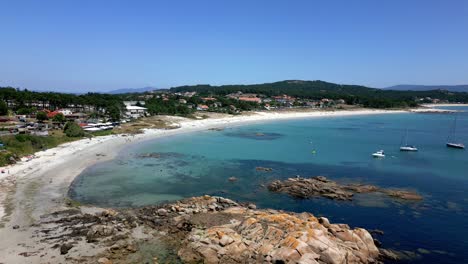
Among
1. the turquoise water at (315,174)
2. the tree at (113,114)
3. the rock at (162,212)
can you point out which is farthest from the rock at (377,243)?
the tree at (113,114)

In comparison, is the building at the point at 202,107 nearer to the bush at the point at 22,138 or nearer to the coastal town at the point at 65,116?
the coastal town at the point at 65,116

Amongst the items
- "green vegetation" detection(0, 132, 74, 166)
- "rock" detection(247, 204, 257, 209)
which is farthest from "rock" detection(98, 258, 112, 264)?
"green vegetation" detection(0, 132, 74, 166)

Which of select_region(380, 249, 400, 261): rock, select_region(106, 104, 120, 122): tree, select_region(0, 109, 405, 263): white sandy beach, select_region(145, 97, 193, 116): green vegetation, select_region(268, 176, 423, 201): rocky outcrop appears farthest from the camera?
select_region(145, 97, 193, 116): green vegetation

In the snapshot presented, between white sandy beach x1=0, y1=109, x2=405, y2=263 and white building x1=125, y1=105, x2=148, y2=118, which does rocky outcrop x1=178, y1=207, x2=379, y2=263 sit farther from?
white building x1=125, y1=105, x2=148, y2=118

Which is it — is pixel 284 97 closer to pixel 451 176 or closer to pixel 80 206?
pixel 451 176

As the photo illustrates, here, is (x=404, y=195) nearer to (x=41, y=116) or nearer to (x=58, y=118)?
(x=58, y=118)

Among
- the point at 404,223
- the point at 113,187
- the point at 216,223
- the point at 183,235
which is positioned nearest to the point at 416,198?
the point at 404,223

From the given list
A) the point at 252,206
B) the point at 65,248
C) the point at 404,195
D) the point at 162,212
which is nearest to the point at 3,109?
the point at 162,212
